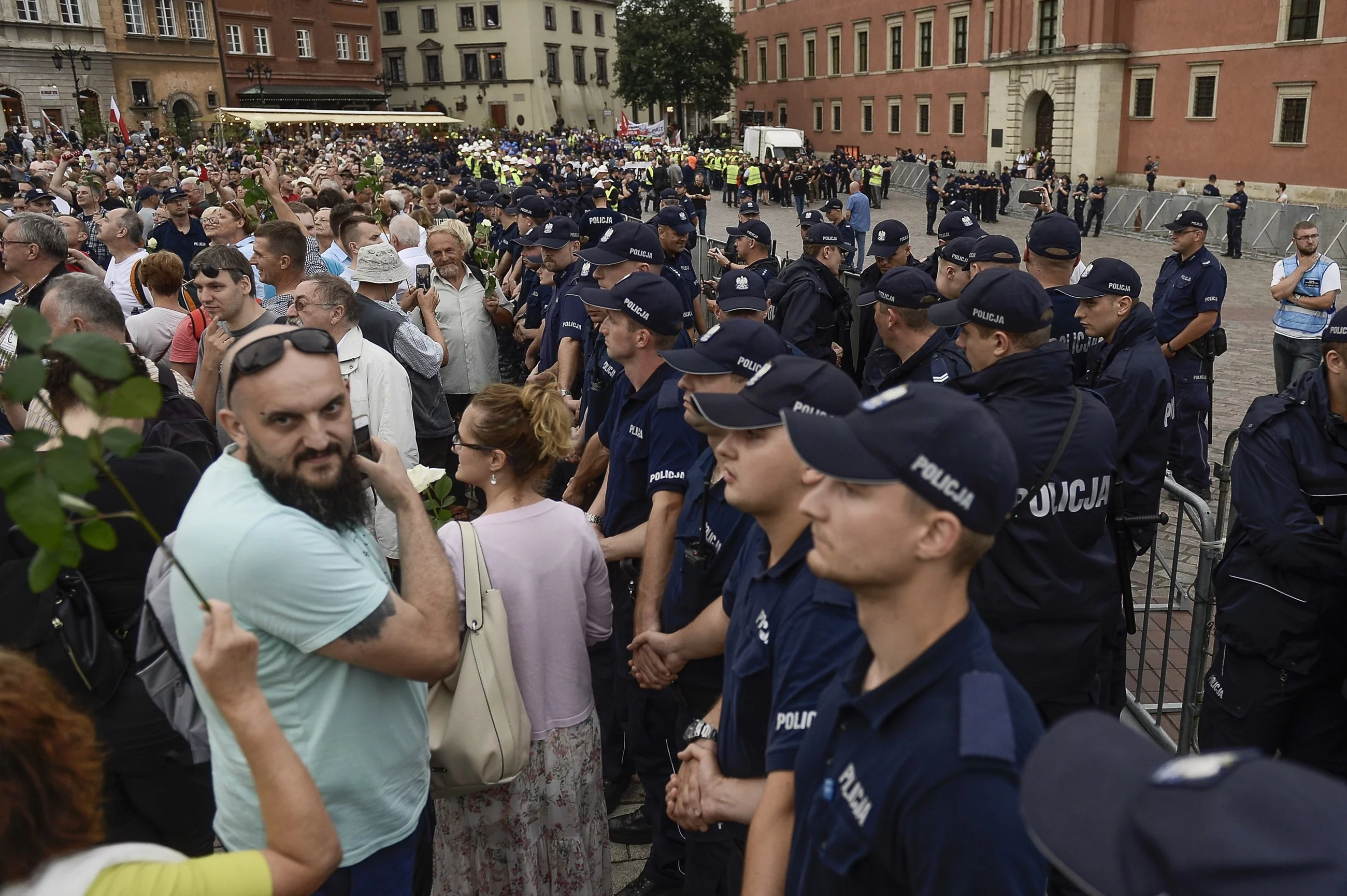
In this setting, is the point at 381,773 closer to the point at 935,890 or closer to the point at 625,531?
the point at 935,890

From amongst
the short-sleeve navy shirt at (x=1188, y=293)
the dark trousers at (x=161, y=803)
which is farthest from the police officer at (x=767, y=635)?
the short-sleeve navy shirt at (x=1188, y=293)

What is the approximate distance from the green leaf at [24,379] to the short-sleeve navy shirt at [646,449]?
2.37 m

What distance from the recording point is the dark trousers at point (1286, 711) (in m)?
3.40

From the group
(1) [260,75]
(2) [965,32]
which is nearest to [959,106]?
(2) [965,32]

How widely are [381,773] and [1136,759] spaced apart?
180 cm

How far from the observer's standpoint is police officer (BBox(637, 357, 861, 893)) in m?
2.14

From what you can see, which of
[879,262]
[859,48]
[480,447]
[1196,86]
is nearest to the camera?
[480,447]

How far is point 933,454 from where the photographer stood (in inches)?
68.5

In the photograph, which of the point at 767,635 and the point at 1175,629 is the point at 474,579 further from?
the point at 1175,629

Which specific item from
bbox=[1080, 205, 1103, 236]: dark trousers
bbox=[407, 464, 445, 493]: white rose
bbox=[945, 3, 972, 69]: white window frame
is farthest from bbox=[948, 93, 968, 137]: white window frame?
bbox=[407, 464, 445, 493]: white rose

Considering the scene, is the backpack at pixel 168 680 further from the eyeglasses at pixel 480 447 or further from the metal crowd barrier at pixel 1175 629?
the metal crowd barrier at pixel 1175 629

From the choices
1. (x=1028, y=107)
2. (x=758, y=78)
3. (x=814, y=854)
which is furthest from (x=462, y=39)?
(x=814, y=854)

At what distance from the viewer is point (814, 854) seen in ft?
6.06

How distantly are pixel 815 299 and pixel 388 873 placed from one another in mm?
5449
